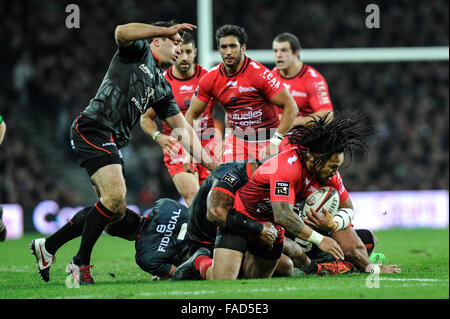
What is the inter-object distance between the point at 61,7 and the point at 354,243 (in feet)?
53.1

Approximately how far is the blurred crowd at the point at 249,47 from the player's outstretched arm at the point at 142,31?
34.9 ft

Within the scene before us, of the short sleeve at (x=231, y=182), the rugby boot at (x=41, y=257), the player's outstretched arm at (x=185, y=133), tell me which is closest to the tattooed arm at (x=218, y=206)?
the short sleeve at (x=231, y=182)

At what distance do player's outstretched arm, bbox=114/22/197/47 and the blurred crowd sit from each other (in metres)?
10.7

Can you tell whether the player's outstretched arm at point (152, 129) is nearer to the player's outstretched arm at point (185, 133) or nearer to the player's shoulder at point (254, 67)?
the player's outstretched arm at point (185, 133)

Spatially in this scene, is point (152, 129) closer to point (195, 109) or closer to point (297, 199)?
point (195, 109)

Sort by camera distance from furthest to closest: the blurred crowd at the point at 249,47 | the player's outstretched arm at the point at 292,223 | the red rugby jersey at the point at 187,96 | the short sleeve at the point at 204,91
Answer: the blurred crowd at the point at 249,47 → the red rugby jersey at the point at 187,96 → the short sleeve at the point at 204,91 → the player's outstretched arm at the point at 292,223

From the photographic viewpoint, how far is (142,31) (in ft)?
19.7

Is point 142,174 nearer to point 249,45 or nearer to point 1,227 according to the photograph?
point 249,45

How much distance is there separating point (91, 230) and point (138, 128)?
12.3 metres

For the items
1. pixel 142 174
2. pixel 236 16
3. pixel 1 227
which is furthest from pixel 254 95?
pixel 236 16

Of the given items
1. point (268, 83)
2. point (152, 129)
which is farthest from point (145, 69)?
point (152, 129)

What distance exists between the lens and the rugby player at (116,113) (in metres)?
6.08

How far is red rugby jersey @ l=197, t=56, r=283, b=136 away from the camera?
804 centimetres
